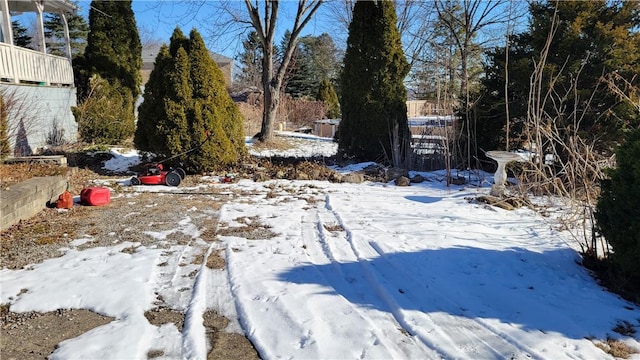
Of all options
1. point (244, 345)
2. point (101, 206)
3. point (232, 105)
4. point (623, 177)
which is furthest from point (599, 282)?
point (232, 105)

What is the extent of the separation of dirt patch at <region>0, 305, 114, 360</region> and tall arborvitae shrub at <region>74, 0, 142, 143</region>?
9.46 metres

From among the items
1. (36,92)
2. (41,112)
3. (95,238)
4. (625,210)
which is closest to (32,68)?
(36,92)

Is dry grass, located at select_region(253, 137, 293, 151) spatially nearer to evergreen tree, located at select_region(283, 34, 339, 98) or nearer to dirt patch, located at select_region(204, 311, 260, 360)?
dirt patch, located at select_region(204, 311, 260, 360)

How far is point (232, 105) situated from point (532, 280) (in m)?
6.45

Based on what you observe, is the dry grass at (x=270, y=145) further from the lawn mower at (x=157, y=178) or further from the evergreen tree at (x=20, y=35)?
the evergreen tree at (x=20, y=35)

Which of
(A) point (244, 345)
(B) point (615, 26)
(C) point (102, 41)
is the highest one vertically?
(C) point (102, 41)

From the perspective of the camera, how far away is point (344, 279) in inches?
129

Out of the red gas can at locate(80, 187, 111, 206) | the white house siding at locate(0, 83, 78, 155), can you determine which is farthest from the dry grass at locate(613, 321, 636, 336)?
the white house siding at locate(0, 83, 78, 155)

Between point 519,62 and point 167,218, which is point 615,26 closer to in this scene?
point 519,62

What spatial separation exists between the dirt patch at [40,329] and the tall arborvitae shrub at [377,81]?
6538 millimetres

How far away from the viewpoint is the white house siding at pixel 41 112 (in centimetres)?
809

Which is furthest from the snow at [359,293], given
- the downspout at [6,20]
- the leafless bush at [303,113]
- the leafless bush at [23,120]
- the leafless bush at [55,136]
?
the leafless bush at [303,113]

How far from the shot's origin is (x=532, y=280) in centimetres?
335

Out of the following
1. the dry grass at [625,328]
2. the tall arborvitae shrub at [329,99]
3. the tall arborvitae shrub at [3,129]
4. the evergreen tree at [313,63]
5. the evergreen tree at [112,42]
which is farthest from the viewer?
the evergreen tree at [313,63]
